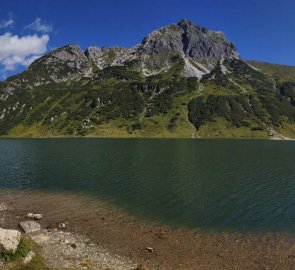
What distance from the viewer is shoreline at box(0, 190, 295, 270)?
34.9 m

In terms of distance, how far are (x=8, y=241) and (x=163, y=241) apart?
728 inches

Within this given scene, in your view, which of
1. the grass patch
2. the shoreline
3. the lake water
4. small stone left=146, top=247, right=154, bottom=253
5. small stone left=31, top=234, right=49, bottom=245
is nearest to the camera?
the grass patch

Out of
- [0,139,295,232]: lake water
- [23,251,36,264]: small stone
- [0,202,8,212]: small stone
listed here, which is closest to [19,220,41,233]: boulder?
[0,202,8,212]: small stone

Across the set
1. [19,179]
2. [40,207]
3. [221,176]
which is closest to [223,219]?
[40,207]

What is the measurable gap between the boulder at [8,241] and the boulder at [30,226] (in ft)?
47.7

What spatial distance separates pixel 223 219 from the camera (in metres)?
50.0

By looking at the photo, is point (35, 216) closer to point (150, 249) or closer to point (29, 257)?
point (150, 249)

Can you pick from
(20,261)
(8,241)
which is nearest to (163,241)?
(20,261)

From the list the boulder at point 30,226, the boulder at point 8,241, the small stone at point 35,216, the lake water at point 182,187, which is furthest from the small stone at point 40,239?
the lake water at point 182,187

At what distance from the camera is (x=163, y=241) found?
4056 cm

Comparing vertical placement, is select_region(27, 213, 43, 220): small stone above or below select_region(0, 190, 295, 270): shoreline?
below

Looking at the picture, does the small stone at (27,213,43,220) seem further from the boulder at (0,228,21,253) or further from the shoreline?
the boulder at (0,228,21,253)

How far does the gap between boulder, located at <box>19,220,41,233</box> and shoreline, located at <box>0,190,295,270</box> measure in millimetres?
1554

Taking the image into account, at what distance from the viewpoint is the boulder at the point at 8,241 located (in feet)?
92.8
